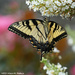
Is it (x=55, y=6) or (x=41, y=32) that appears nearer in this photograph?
(x=55, y=6)

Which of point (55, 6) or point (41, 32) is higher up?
point (55, 6)

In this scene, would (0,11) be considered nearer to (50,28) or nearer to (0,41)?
(0,41)

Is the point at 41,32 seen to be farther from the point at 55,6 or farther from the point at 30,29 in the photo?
the point at 55,6

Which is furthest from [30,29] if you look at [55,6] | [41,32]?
[55,6]

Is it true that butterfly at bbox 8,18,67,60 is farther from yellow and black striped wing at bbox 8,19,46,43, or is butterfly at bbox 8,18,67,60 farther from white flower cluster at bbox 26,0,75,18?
white flower cluster at bbox 26,0,75,18

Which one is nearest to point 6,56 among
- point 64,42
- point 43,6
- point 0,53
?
point 0,53

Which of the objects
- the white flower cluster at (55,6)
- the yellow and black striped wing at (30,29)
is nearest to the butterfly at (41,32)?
the yellow and black striped wing at (30,29)

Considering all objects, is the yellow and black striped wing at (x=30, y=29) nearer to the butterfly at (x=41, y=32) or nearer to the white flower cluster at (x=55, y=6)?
the butterfly at (x=41, y=32)
